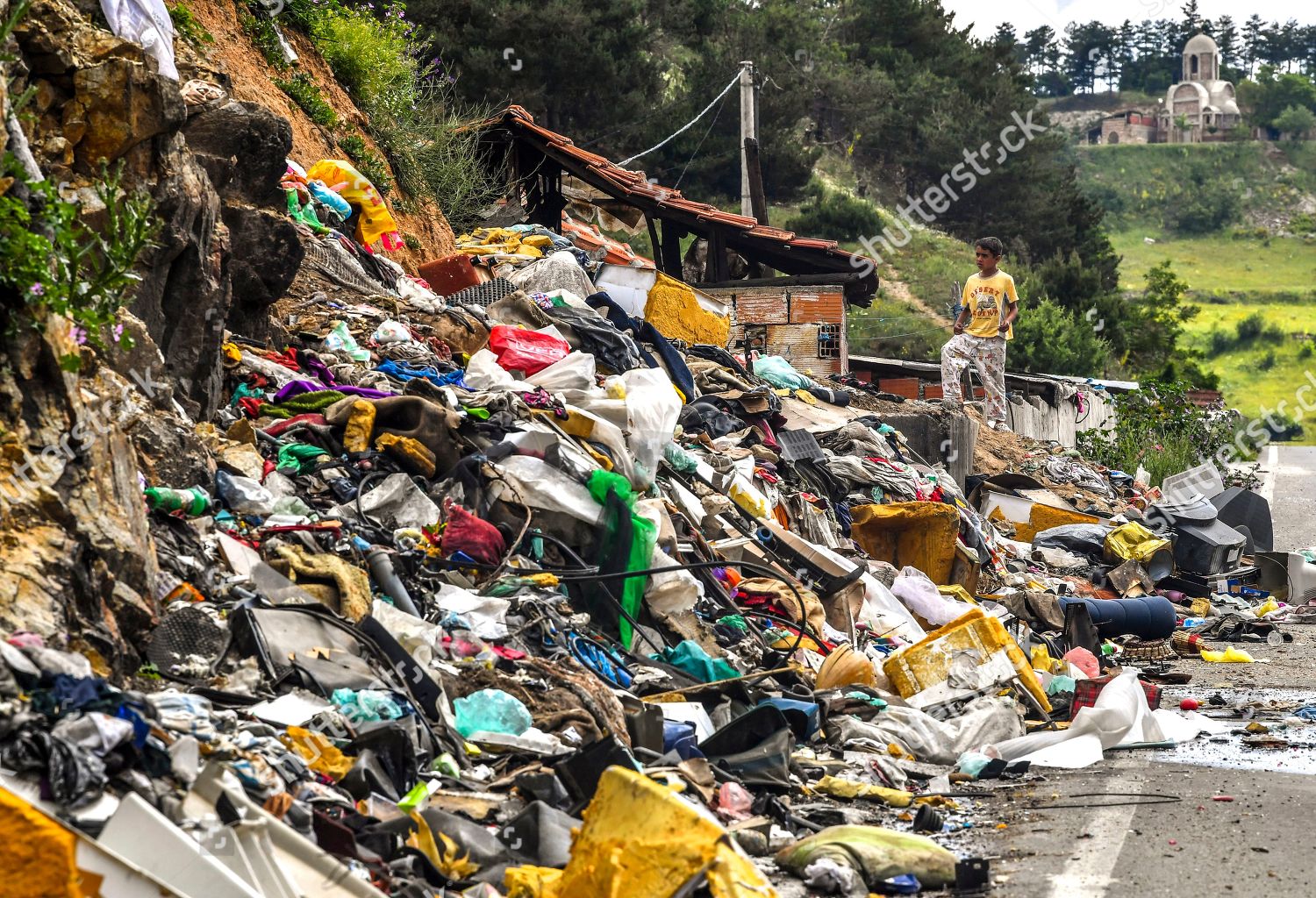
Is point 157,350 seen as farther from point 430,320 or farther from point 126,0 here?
point 430,320

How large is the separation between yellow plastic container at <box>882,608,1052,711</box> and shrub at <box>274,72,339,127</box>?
9.49 meters

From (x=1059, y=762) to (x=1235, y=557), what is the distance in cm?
792

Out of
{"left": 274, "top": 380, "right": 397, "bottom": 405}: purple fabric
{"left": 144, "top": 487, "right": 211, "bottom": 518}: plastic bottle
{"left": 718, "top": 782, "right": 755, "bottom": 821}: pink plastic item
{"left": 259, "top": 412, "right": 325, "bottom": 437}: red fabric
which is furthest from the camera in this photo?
{"left": 274, "top": 380, "right": 397, "bottom": 405}: purple fabric

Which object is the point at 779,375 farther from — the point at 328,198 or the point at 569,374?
the point at 569,374

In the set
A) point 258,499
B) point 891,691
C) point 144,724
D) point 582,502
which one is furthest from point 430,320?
point 144,724

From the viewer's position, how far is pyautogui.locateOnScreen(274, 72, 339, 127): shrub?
14453 millimetres

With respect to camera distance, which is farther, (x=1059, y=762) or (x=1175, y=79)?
(x=1175, y=79)

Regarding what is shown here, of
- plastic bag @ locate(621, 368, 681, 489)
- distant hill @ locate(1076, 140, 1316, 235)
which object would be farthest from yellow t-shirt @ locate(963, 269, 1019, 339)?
distant hill @ locate(1076, 140, 1316, 235)

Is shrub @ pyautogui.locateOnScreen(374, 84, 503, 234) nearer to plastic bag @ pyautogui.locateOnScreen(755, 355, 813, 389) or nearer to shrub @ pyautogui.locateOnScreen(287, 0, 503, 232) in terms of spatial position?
shrub @ pyautogui.locateOnScreen(287, 0, 503, 232)

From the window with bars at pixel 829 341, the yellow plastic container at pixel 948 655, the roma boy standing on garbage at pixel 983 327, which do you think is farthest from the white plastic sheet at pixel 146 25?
the window with bars at pixel 829 341

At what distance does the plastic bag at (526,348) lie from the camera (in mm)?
9953

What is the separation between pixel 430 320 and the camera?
10.6 m

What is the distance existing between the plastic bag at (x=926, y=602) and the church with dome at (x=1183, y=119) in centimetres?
10292

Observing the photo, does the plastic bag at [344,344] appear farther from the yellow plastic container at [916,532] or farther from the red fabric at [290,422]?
the yellow plastic container at [916,532]
